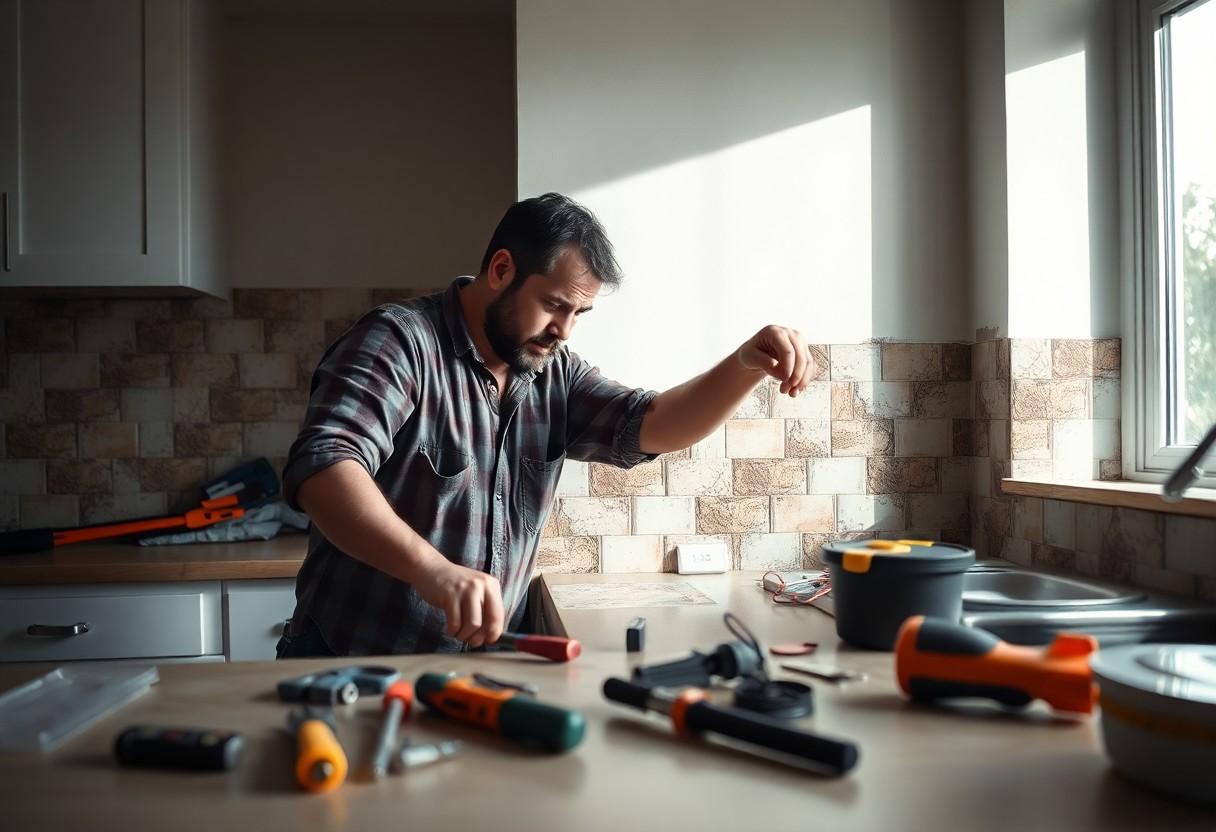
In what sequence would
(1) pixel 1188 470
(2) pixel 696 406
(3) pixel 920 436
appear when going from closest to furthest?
(1) pixel 1188 470
(2) pixel 696 406
(3) pixel 920 436

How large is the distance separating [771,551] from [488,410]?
799 millimetres

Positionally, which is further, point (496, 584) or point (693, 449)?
point (693, 449)

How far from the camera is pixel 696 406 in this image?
1.78m

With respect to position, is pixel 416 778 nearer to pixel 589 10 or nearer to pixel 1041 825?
pixel 1041 825

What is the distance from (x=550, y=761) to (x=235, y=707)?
14.2 inches

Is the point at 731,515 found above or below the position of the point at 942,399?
below

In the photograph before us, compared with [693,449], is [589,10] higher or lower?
higher

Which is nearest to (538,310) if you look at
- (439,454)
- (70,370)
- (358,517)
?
(439,454)

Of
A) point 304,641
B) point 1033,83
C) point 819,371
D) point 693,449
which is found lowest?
point 304,641

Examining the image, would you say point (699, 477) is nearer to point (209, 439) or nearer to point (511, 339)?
point (511, 339)

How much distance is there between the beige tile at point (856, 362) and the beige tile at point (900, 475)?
0.62 feet

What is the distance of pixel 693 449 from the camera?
2180 mm

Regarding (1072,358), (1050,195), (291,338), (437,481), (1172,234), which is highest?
(1050,195)

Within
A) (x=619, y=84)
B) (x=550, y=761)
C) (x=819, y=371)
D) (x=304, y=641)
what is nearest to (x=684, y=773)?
(x=550, y=761)
